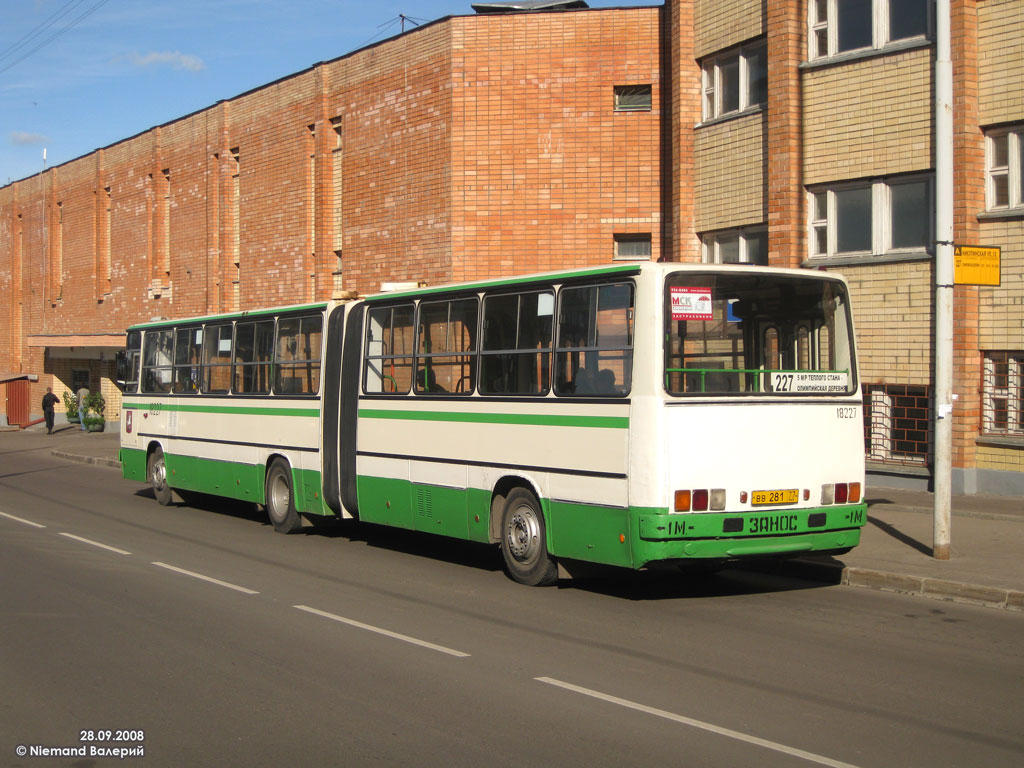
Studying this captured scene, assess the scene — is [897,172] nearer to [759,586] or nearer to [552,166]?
[552,166]

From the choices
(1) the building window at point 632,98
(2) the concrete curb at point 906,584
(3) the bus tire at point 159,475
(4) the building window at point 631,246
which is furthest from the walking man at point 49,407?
(2) the concrete curb at point 906,584

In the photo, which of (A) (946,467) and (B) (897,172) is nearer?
(A) (946,467)

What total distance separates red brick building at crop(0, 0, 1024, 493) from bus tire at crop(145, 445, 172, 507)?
7051 millimetres

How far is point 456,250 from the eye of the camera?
23.0 m

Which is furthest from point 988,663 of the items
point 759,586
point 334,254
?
point 334,254

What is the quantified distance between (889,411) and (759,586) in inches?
301

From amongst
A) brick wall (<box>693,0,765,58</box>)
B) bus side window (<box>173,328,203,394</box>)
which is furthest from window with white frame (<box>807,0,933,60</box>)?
bus side window (<box>173,328,203,394</box>)

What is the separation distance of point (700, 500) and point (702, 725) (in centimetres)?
351

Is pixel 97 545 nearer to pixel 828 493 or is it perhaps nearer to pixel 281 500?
pixel 281 500

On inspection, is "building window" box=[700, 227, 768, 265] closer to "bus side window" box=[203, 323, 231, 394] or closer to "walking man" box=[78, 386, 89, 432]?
"bus side window" box=[203, 323, 231, 394]

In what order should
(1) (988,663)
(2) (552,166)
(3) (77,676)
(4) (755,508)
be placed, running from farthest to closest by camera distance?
(2) (552,166) → (4) (755,508) → (1) (988,663) → (3) (77,676)

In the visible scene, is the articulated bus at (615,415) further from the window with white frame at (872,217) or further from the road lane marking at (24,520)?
the window with white frame at (872,217)

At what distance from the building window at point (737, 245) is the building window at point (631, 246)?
1.55 m

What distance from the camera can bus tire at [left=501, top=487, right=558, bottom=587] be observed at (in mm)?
10781
